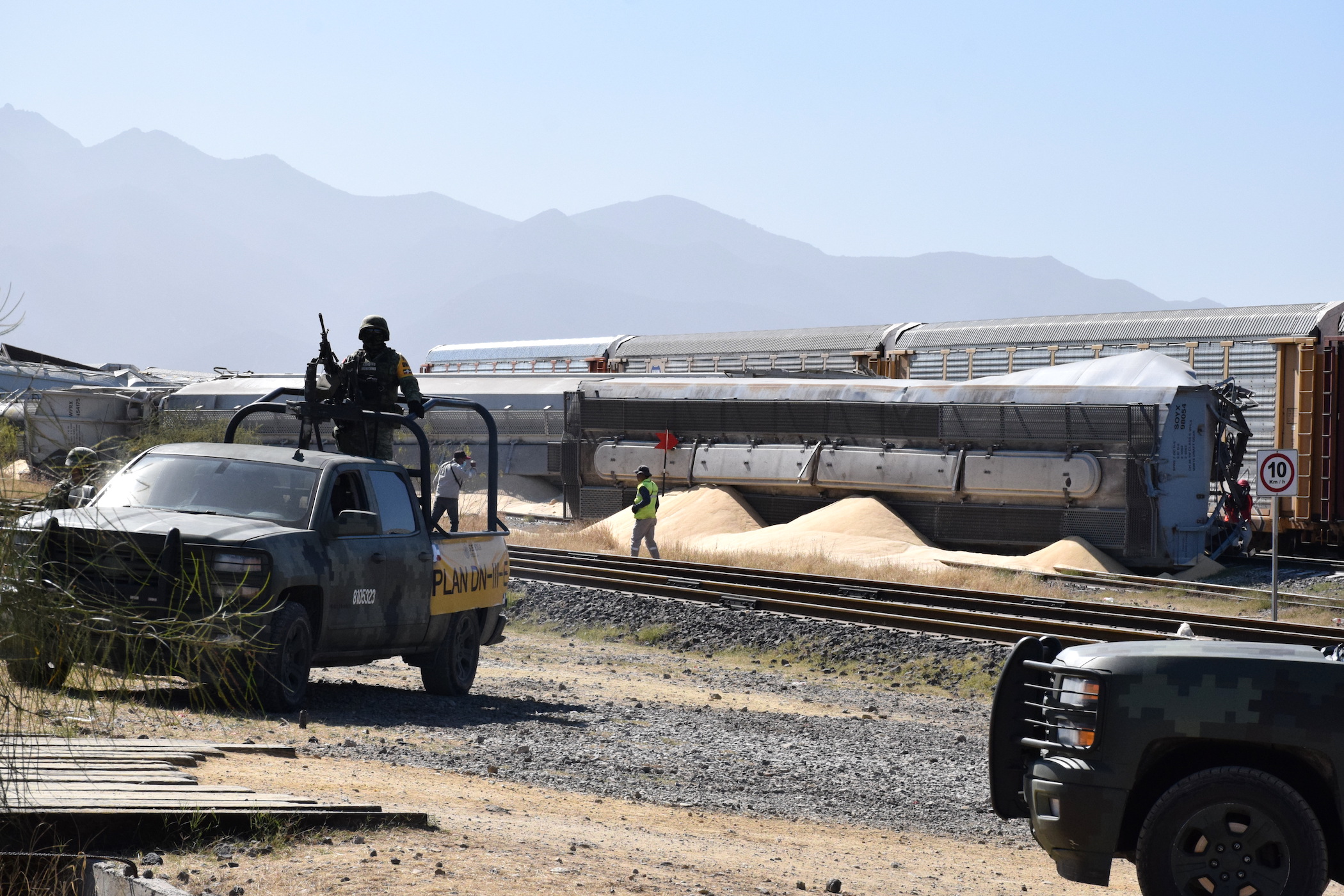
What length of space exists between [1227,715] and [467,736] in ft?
17.8

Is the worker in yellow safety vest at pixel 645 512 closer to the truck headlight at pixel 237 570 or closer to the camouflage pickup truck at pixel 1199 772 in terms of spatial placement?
the truck headlight at pixel 237 570

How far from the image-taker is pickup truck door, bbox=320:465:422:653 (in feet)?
32.1

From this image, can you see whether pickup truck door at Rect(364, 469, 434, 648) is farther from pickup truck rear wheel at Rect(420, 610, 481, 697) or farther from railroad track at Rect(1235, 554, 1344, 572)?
railroad track at Rect(1235, 554, 1344, 572)

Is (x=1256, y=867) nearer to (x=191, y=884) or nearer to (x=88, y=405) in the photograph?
(x=191, y=884)

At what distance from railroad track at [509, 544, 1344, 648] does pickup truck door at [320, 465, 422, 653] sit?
22.3ft

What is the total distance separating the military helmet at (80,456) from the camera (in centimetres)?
526

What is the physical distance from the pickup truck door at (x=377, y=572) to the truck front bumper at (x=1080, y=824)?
536 centimetres

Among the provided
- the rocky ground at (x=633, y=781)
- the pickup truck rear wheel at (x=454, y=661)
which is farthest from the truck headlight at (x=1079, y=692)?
the pickup truck rear wheel at (x=454, y=661)

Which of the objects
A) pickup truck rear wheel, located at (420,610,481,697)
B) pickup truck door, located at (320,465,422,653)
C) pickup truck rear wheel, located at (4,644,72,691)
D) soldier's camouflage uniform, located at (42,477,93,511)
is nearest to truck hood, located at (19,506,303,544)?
pickup truck door, located at (320,465,422,653)

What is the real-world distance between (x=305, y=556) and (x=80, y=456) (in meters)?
4.05

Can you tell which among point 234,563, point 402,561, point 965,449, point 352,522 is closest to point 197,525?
point 234,563

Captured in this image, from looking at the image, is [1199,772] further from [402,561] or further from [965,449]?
[965,449]

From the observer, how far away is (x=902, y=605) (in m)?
18.2

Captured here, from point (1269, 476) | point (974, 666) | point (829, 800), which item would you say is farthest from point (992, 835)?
point (1269, 476)
